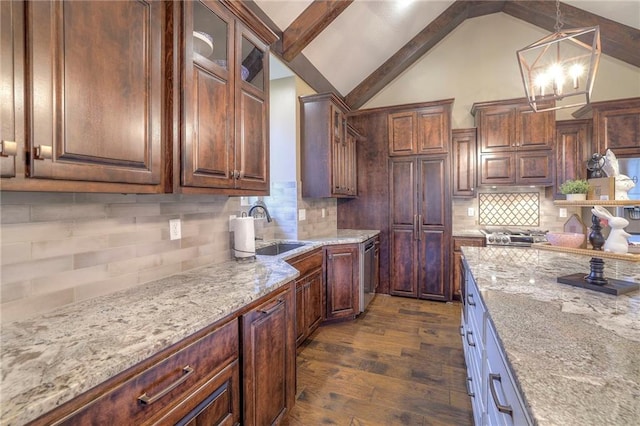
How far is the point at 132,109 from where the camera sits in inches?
47.7

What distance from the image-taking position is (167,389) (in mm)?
967

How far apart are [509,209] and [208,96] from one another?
4313 millimetres

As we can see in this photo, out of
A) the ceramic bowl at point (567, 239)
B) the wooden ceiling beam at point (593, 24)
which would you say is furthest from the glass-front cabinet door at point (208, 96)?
the wooden ceiling beam at point (593, 24)

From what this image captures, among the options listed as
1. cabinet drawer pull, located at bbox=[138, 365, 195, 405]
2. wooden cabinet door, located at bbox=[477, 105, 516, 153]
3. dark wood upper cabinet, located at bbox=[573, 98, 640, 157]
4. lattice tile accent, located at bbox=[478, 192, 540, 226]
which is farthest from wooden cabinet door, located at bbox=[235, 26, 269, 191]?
dark wood upper cabinet, located at bbox=[573, 98, 640, 157]

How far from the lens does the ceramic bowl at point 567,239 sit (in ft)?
4.63

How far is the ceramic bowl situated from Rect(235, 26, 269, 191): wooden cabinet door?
5.62ft

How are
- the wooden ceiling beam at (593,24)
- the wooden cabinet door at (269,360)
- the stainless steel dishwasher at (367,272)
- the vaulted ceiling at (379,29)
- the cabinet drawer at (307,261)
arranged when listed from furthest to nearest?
1. the wooden ceiling beam at (593,24)
2. the stainless steel dishwasher at (367,272)
3. the vaulted ceiling at (379,29)
4. the cabinet drawer at (307,261)
5. the wooden cabinet door at (269,360)

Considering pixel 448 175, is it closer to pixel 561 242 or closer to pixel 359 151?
pixel 359 151

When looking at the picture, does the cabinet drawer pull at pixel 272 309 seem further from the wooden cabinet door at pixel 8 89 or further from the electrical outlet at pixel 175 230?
the wooden cabinet door at pixel 8 89

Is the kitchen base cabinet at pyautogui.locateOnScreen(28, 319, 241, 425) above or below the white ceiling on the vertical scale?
below

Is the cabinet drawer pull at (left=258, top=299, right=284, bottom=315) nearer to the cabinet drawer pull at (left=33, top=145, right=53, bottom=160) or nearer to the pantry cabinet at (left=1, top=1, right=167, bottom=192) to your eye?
the pantry cabinet at (left=1, top=1, right=167, bottom=192)

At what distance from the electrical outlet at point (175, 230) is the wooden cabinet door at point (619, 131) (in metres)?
4.62

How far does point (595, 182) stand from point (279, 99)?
2838mm

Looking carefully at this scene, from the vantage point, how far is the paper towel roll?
2.10 metres
